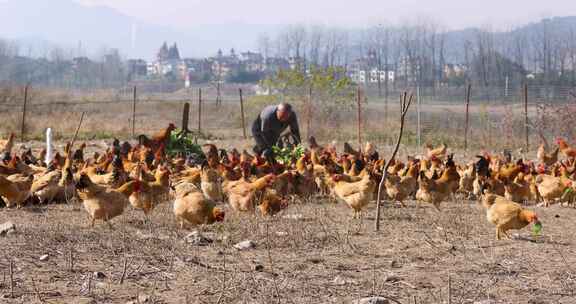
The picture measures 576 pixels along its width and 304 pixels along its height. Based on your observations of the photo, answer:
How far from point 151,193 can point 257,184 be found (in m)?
1.47

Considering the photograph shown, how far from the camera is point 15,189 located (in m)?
10.6

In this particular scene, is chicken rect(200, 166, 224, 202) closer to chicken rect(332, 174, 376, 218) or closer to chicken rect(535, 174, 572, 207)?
chicken rect(332, 174, 376, 218)

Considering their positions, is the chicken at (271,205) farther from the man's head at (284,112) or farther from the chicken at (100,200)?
the man's head at (284,112)

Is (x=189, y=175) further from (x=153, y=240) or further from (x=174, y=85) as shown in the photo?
(x=174, y=85)

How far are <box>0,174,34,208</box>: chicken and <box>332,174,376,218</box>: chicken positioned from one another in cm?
454

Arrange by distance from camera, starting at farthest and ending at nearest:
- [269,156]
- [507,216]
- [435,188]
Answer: [269,156] < [435,188] < [507,216]

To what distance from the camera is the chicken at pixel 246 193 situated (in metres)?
10.1

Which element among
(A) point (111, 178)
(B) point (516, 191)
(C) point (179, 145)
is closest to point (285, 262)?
(A) point (111, 178)

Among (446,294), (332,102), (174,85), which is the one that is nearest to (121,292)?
(446,294)

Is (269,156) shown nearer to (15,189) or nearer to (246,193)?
(246,193)

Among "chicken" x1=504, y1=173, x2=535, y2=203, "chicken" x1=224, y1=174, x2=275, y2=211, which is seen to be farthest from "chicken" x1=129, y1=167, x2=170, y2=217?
"chicken" x1=504, y1=173, x2=535, y2=203

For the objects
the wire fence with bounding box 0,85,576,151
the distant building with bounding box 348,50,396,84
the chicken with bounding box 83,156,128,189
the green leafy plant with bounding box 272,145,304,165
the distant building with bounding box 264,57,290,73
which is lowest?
the chicken with bounding box 83,156,128,189

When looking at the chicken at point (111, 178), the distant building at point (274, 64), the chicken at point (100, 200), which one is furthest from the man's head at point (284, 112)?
the distant building at point (274, 64)

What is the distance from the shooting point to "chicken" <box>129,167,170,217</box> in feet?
32.7
